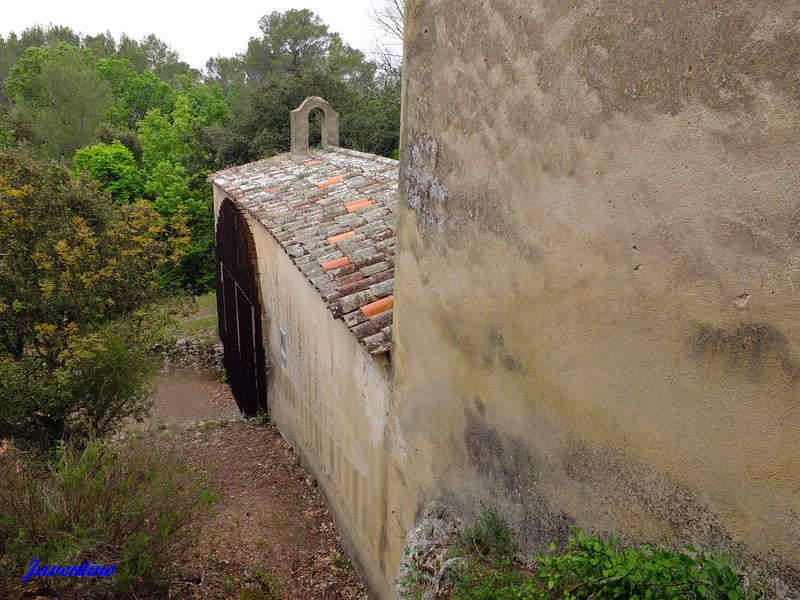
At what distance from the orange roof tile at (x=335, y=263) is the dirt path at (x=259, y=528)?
3.22 meters

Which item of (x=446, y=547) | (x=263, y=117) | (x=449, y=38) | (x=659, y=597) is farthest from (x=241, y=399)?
(x=263, y=117)

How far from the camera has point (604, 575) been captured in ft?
8.73

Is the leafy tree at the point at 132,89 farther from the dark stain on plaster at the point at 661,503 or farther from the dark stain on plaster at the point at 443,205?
the dark stain on plaster at the point at 661,503

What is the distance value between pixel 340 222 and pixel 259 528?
3832 millimetres

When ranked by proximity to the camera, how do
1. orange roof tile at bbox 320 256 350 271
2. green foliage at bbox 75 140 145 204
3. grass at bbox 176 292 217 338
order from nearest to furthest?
orange roof tile at bbox 320 256 350 271 → grass at bbox 176 292 217 338 → green foliage at bbox 75 140 145 204

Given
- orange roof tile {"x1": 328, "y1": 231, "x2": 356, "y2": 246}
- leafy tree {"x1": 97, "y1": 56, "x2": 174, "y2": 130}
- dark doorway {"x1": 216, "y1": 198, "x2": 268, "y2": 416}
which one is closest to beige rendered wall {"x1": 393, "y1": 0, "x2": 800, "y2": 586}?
orange roof tile {"x1": 328, "y1": 231, "x2": 356, "y2": 246}

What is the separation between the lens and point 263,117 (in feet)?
68.3

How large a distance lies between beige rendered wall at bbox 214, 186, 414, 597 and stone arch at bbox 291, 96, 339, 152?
3.95 m

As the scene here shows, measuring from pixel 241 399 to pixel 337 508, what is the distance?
5.40m

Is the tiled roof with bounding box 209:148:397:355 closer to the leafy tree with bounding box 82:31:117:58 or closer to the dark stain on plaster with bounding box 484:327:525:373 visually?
the dark stain on plaster with bounding box 484:327:525:373

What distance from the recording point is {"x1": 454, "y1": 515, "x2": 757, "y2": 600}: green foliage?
7.90 ft

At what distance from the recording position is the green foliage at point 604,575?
241cm

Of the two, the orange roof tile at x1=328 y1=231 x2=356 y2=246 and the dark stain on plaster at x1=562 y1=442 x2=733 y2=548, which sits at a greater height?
the orange roof tile at x1=328 y1=231 x2=356 y2=246

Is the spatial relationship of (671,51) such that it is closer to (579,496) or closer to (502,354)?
(502,354)
